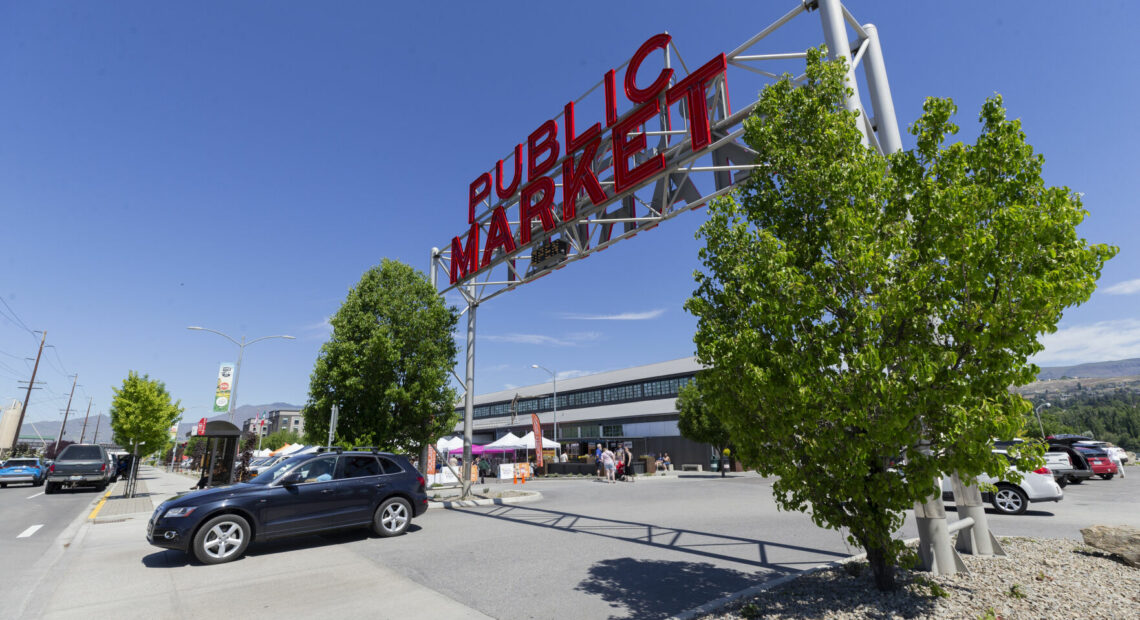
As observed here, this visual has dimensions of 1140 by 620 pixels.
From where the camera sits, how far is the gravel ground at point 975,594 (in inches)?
181

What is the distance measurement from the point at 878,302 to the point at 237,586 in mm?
8038

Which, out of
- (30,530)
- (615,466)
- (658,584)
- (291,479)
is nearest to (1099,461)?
(615,466)

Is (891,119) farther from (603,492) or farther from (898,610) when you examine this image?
(603,492)

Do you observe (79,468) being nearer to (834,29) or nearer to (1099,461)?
(834,29)

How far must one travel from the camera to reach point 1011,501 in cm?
1162

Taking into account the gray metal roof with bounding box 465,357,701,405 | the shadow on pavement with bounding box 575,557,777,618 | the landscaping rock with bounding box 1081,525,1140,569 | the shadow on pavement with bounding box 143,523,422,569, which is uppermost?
the gray metal roof with bounding box 465,357,701,405

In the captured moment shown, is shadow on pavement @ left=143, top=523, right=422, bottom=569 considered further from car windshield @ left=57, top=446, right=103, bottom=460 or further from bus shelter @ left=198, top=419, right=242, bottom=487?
car windshield @ left=57, top=446, right=103, bottom=460

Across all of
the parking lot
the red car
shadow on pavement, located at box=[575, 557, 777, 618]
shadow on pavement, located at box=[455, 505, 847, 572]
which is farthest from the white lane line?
the red car

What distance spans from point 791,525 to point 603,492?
9663 millimetres

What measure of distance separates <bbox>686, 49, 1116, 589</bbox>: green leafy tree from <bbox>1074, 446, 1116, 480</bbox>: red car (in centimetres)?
2390

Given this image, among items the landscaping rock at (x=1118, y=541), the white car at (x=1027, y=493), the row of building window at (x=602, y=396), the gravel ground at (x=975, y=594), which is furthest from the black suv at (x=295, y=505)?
the row of building window at (x=602, y=396)

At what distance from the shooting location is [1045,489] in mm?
11289

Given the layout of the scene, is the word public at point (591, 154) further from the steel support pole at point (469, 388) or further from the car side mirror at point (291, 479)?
the car side mirror at point (291, 479)

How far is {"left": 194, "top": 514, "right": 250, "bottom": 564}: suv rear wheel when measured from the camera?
308 inches
